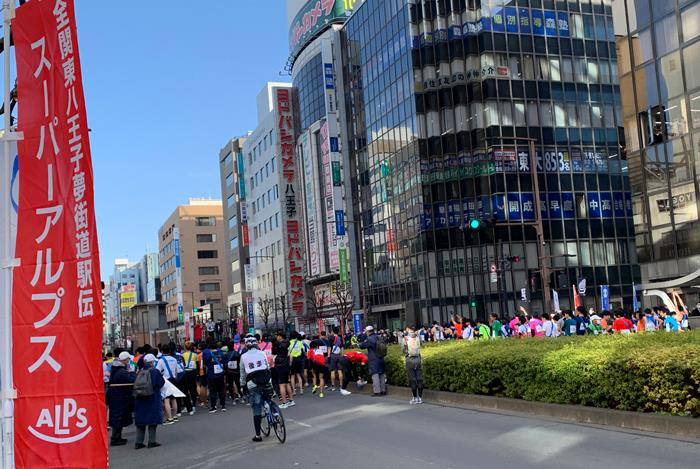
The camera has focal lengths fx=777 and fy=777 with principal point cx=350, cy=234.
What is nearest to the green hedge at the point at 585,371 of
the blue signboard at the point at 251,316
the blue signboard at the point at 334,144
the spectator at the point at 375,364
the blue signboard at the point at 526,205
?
the spectator at the point at 375,364

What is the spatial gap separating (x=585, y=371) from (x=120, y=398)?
883cm

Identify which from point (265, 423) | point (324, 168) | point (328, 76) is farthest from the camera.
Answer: point (324, 168)

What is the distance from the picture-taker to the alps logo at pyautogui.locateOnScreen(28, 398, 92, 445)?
540cm

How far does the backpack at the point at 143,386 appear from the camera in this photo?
14047mm

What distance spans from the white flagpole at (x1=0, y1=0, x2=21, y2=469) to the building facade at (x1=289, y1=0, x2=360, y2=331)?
191 feet

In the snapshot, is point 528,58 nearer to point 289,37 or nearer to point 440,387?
point 289,37

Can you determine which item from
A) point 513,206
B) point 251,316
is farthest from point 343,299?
point 251,316

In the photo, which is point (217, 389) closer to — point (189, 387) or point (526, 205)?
point (189, 387)

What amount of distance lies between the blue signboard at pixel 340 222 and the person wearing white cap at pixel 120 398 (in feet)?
165

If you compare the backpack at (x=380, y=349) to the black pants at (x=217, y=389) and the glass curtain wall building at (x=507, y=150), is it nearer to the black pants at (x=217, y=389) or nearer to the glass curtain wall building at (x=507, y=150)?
the black pants at (x=217, y=389)

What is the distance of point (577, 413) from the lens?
512 inches

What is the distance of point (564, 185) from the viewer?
176 ft

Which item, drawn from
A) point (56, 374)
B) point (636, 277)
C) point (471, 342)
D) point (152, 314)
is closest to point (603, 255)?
point (636, 277)

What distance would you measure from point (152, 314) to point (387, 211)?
27279 mm
